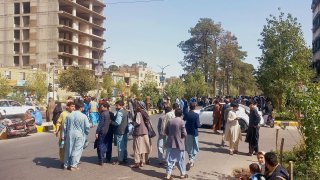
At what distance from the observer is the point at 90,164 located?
10.9 metres

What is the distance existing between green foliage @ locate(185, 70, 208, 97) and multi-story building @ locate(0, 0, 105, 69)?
2360 cm

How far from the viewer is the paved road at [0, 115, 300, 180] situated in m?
9.61

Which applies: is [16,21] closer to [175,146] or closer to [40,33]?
[40,33]

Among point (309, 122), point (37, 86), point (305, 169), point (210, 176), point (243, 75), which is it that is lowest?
point (210, 176)

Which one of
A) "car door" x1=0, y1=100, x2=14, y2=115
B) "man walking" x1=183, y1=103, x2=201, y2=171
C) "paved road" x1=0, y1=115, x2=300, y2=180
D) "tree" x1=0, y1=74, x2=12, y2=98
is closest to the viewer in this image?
"paved road" x1=0, y1=115, x2=300, y2=180

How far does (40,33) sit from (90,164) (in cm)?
6443

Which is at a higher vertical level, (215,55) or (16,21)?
(16,21)

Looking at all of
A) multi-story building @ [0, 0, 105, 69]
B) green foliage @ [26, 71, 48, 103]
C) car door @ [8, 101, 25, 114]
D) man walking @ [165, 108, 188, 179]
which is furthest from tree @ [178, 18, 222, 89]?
man walking @ [165, 108, 188, 179]

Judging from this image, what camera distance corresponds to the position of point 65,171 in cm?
997

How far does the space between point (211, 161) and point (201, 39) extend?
6295cm

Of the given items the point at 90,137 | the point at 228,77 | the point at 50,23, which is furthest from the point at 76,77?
the point at 90,137

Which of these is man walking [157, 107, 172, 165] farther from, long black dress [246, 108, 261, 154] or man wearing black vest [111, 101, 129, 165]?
long black dress [246, 108, 261, 154]

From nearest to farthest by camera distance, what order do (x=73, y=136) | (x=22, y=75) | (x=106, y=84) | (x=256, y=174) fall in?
(x=256, y=174) → (x=73, y=136) → (x=22, y=75) → (x=106, y=84)

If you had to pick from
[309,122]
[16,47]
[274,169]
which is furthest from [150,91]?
→ [16,47]
